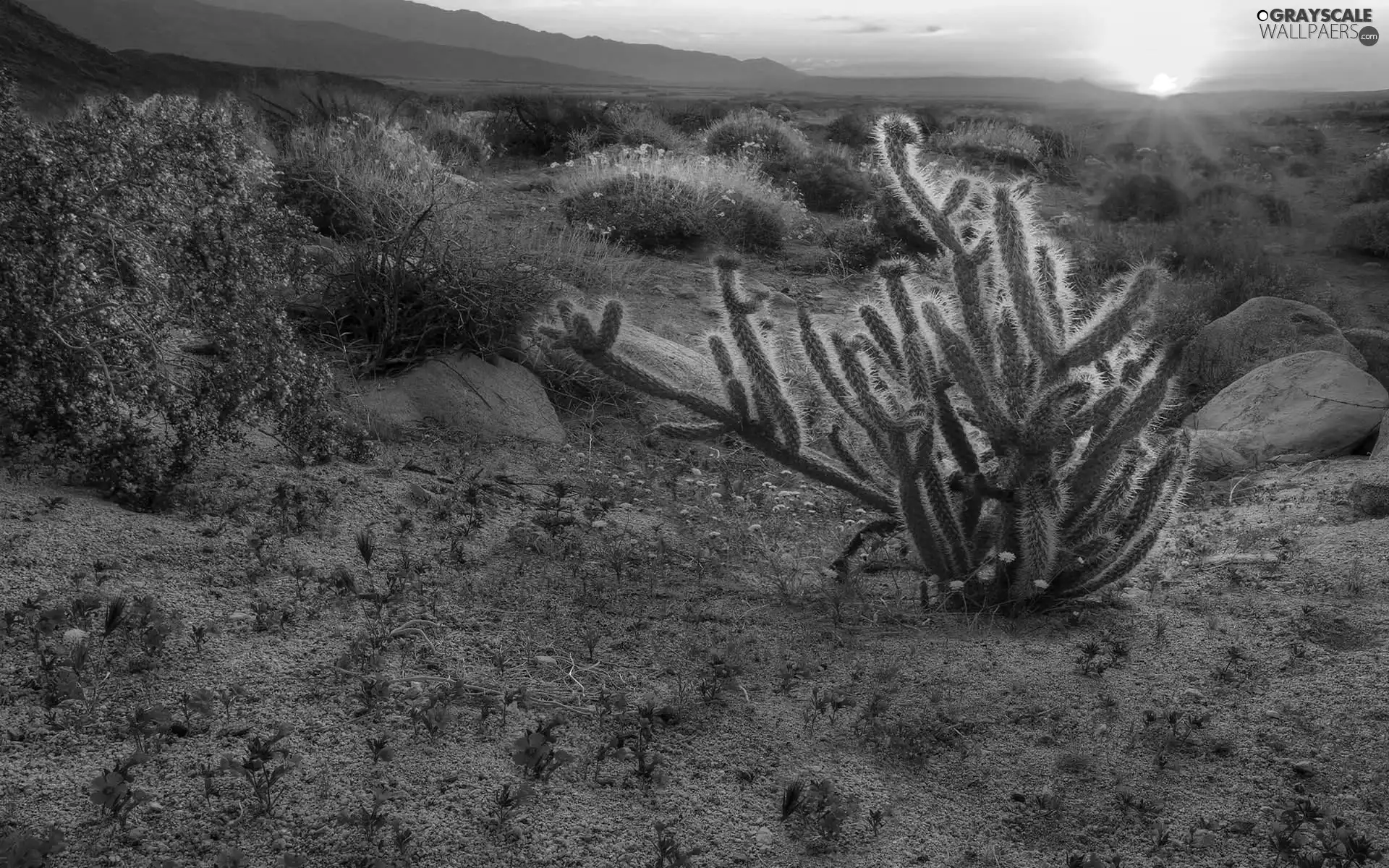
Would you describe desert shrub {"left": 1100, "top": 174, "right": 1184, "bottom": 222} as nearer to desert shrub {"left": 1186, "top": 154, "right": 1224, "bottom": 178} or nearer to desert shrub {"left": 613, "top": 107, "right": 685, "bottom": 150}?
desert shrub {"left": 1186, "top": 154, "right": 1224, "bottom": 178}

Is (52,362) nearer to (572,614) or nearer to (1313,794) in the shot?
(572,614)

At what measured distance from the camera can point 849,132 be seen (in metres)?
28.0

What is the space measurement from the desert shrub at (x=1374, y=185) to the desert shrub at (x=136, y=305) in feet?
71.2

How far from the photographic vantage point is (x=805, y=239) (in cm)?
1366

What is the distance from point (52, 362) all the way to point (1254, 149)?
104 ft

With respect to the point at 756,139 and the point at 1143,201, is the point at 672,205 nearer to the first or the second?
the point at 756,139

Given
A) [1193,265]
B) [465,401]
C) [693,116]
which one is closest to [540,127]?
[693,116]

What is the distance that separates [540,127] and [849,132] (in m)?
10.8

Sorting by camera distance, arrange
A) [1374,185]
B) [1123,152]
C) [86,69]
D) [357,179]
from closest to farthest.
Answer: [357,179] → [86,69] → [1374,185] → [1123,152]

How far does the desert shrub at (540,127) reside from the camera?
19.8 m

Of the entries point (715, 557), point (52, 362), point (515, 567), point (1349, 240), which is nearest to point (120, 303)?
point (52, 362)

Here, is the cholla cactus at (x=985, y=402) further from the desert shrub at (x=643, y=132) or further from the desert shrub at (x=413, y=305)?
the desert shrub at (x=643, y=132)

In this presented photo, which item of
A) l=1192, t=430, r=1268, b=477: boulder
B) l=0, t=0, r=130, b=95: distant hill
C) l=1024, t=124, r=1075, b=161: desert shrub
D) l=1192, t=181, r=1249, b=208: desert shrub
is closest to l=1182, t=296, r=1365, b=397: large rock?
l=1192, t=430, r=1268, b=477: boulder

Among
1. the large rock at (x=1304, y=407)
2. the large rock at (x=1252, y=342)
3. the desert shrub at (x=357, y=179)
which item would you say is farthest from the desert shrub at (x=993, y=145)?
the large rock at (x=1304, y=407)
